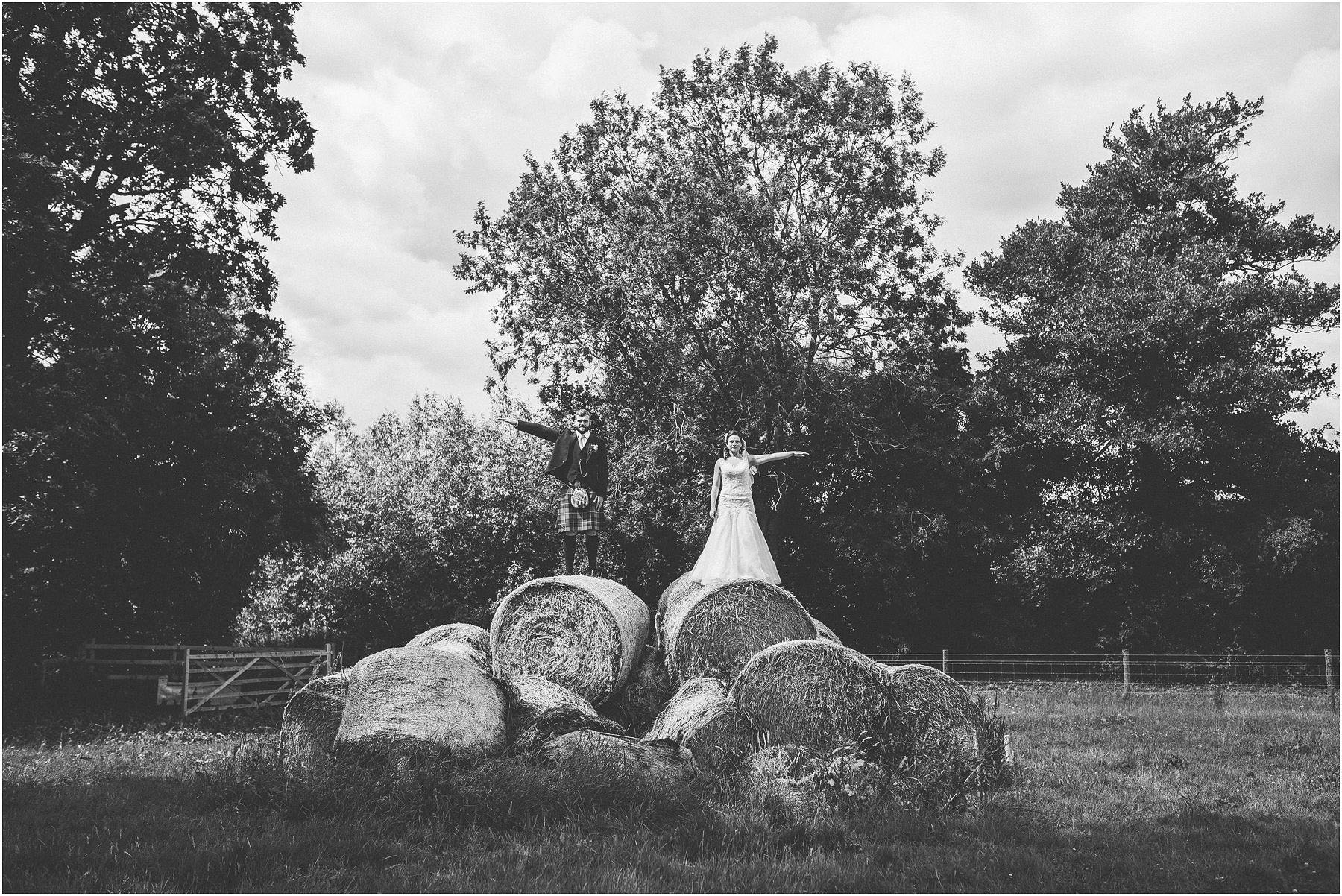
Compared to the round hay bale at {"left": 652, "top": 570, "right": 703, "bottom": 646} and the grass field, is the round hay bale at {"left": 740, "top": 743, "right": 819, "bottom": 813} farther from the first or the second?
the round hay bale at {"left": 652, "top": 570, "right": 703, "bottom": 646}

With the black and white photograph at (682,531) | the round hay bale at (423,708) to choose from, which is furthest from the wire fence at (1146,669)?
the round hay bale at (423,708)

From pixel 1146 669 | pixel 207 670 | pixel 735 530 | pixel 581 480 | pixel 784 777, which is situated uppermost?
pixel 581 480

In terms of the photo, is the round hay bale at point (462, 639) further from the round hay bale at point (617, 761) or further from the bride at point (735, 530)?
the bride at point (735, 530)

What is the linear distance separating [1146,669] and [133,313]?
2241cm

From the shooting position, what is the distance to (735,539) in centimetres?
1172

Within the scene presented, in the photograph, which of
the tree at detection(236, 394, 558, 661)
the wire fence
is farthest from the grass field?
the tree at detection(236, 394, 558, 661)

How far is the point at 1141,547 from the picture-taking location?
24.4m

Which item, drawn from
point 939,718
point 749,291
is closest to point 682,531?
point 749,291

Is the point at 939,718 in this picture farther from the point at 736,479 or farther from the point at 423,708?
the point at 736,479

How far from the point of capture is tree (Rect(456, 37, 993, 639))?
2295 centimetres

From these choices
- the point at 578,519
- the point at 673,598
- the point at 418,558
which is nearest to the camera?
the point at 673,598

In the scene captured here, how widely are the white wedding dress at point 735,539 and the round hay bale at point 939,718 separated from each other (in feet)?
11.6

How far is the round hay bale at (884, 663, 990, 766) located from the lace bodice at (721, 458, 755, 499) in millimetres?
4338

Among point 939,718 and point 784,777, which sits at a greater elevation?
point 939,718
